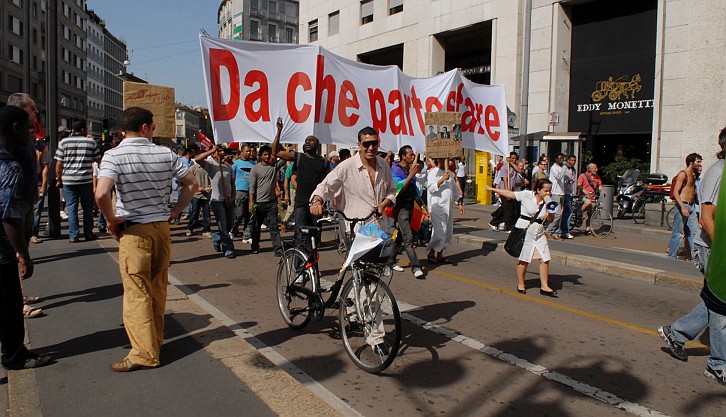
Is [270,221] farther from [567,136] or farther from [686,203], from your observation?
[567,136]

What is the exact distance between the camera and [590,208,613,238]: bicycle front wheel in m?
13.2

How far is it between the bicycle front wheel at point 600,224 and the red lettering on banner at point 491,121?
3973 millimetres

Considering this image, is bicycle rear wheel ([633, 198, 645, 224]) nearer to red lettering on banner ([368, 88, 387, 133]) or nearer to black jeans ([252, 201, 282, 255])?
red lettering on banner ([368, 88, 387, 133])

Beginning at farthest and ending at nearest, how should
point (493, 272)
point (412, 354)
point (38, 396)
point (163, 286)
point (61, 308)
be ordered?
point (493, 272), point (61, 308), point (412, 354), point (163, 286), point (38, 396)

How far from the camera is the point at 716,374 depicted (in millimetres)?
4285

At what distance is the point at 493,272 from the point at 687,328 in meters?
4.03

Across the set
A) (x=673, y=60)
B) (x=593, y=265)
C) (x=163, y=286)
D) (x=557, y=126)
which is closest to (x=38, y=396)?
(x=163, y=286)

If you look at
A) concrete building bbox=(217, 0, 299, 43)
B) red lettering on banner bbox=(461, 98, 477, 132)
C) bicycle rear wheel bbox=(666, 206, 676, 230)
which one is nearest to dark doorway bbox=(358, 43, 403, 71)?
bicycle rear wheel bbox=(666, 206, 676, 230)

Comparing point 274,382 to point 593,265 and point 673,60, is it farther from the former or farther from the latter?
point 673,60

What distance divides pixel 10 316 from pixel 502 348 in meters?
3.94

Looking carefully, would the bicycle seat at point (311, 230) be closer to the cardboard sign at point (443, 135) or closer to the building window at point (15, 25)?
the cardboard sign at point (443, 135)

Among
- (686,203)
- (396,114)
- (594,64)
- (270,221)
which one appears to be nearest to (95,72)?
(594,64)

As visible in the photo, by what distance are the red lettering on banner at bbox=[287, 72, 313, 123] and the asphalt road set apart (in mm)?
2250

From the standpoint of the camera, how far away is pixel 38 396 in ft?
12.3
